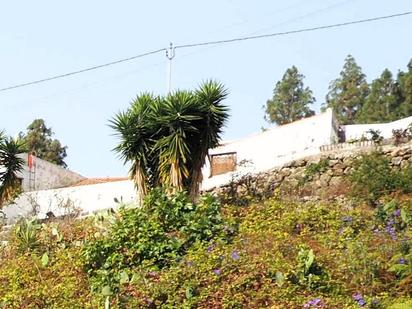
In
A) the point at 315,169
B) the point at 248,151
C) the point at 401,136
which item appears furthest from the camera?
the point at 248,151

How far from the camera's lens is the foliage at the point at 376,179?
609 inches

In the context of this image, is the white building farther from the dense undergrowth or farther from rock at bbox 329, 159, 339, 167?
the dense undergrowth

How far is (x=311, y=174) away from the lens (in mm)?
18203

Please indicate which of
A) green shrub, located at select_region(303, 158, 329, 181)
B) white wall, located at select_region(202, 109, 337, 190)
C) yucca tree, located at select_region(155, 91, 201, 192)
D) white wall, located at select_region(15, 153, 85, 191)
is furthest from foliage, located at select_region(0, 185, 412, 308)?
white wall, located at select_region(15, 153, 85, 191)

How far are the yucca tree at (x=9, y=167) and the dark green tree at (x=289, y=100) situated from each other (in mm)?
26690

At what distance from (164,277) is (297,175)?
812 cm

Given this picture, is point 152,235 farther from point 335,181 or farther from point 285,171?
point 285,171

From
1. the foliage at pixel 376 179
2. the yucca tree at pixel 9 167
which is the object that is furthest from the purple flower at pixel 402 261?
the yucca tree at pixel 9 167

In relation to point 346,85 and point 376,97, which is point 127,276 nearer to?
point 376,97

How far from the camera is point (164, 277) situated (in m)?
10.8

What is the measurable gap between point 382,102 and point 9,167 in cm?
2541

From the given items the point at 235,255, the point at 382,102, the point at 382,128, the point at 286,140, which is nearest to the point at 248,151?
the point at 286,140

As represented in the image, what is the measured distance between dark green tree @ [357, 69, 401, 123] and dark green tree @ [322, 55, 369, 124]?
252 cm

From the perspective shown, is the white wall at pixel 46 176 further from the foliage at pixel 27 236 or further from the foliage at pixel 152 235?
the foliage at pixel 152 235
